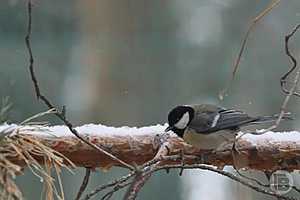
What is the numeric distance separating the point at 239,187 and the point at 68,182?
0.34 m

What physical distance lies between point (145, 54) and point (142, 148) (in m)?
0.58

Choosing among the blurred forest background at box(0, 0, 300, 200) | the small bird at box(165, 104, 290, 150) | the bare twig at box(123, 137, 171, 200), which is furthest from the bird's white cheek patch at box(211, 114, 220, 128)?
the bare twig at box(123, 137, 171, 200)

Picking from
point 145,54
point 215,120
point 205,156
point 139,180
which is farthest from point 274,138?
point 145,54

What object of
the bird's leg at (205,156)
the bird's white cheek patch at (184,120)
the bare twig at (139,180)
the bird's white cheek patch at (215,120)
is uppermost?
the bare twig at (139,180)

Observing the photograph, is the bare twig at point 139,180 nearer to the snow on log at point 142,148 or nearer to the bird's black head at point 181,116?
the snow on log at point 142,148

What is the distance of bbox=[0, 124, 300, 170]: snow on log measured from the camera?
2.50ft

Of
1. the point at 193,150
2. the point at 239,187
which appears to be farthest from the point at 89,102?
the point at 193,150

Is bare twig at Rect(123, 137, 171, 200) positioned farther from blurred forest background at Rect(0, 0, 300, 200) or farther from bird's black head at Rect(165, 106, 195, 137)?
blurred forest background at Rect(0, 0, 300, 200)

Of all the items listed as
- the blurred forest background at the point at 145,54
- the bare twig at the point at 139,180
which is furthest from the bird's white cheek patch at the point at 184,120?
the bare twig at the point at 139,180

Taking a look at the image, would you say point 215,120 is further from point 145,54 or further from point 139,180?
point 139,180

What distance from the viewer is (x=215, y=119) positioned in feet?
3.83

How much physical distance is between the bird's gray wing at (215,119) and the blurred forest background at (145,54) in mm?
91

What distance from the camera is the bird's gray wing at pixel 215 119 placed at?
1132 millimetres

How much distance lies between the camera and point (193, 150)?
846 mm
